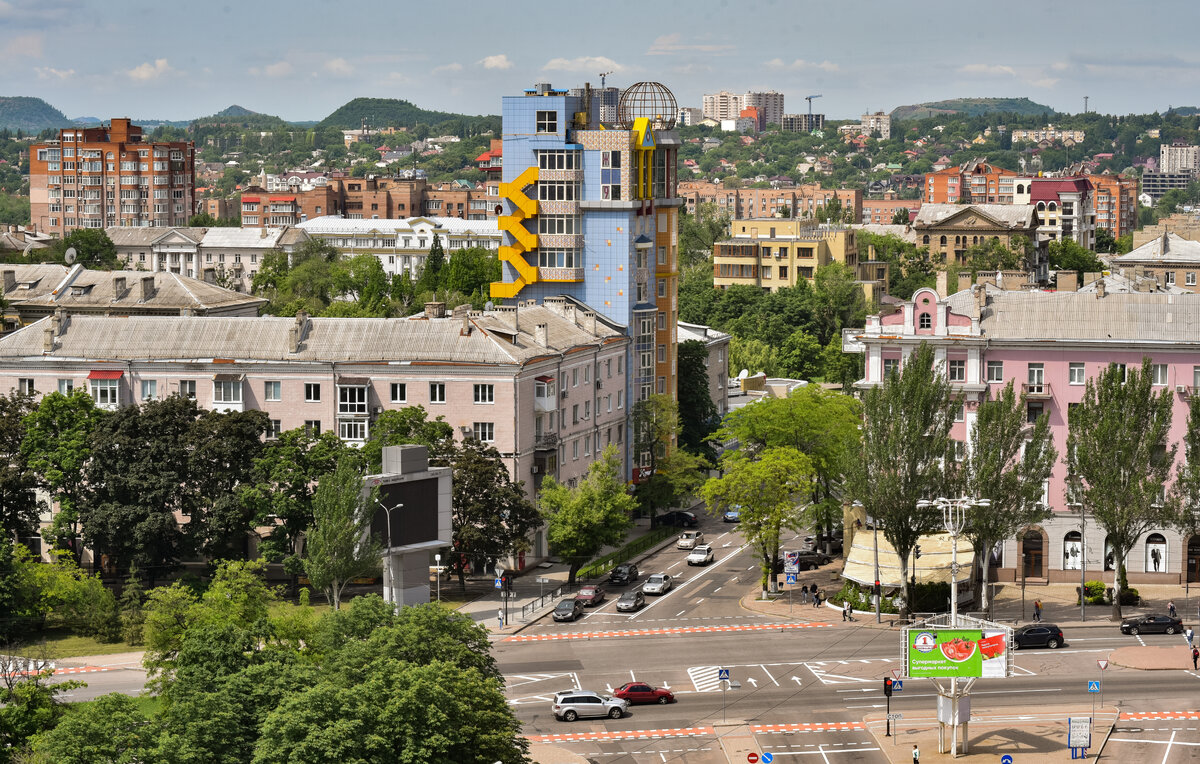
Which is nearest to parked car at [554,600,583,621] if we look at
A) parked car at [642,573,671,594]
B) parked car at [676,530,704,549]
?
parked car at [642,573,671,594]

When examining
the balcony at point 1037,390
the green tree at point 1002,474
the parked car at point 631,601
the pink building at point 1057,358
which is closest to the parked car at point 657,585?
the parked car at point 631,601

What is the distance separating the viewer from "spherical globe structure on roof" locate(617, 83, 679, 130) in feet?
483

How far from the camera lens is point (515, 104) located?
142125mm

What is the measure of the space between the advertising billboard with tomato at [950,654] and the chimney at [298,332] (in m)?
57.2

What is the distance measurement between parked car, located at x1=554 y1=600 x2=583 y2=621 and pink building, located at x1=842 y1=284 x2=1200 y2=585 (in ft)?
82.3

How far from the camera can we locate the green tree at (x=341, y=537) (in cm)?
9856

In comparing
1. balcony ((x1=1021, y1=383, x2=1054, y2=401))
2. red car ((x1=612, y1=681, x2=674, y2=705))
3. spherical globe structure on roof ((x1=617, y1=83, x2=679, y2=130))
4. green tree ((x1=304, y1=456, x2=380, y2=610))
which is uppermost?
spherical globe structure on roof ((x1=617, y1=83, x2=679, y2=130))

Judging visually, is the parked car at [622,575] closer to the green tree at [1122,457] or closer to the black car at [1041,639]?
the black car at [1041,639]

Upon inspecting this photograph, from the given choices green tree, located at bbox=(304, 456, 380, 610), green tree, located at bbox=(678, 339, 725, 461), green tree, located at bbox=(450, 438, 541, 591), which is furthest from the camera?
green tree, located at bbox=(678, 339, 725, 461)

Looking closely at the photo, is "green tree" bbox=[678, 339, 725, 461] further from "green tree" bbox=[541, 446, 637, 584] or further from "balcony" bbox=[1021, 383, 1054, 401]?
"balcony" bbox=[1021, 383, 1054, 401]

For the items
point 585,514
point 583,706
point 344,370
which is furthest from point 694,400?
point 583,706

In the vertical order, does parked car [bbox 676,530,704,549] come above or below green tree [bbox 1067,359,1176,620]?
below

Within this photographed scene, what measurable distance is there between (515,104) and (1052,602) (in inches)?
2335

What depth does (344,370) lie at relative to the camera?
400 ft
